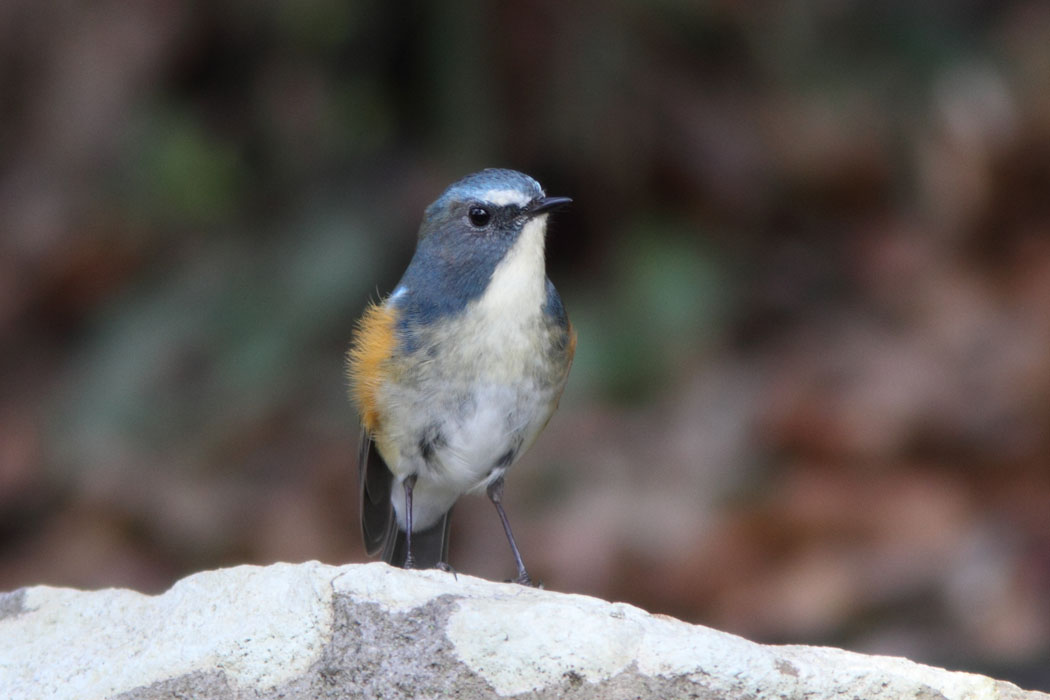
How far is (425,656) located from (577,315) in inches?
144

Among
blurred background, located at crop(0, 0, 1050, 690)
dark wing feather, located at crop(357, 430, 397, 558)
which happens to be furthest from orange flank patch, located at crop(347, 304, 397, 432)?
blurred background, located at crop(0, 0, 1050, 690)

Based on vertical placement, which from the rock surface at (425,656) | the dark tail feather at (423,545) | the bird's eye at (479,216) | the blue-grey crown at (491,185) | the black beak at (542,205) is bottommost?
the rock surface at (425,656)

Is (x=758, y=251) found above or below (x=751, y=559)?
above

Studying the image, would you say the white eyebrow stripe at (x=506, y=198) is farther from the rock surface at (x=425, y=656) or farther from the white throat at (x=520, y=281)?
the rock surface at (x=425, y=656)

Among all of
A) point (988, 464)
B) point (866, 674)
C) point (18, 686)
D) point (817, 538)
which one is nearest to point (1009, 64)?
point (988, 464)

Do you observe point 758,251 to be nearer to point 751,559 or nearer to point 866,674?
point 751,559

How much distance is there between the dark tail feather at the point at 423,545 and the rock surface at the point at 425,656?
1.53m

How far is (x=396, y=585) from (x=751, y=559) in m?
3.32

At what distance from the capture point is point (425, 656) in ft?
8.76

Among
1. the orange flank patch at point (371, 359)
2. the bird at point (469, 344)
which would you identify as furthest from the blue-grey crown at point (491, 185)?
the orange flank patch at point (371, 359)

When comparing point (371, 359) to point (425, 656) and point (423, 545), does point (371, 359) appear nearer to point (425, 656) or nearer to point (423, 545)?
point (423, 545)

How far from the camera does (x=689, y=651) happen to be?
2645 millimetres

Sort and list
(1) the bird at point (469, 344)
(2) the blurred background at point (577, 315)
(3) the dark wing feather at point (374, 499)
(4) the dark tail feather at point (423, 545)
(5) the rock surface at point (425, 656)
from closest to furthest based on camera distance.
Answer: (5) the rock surface at point (425, 656)
(1) the bird at point (469, 344)
(3) the dark wing feather at point (374, 499)
(4) the dark tail feather at point (423, 545)
(2) the blurred background at point (577, 315)

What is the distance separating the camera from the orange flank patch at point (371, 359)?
3742 millimetres
